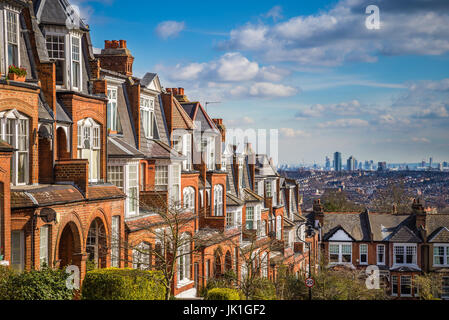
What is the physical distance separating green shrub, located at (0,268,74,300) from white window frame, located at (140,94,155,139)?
54.1 feet

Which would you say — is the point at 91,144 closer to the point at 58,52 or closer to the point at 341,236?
the point at 58,52

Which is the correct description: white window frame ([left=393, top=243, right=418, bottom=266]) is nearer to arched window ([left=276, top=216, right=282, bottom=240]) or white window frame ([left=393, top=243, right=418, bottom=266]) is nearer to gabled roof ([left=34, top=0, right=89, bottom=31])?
arched window ([left=276, top=216, right=282, bottom=240])

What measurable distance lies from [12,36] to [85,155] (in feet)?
19.1

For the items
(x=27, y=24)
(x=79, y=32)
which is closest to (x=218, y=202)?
(x=79, y=32)

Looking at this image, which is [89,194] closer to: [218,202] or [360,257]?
[218,202]

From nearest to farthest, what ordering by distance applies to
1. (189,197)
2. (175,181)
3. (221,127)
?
(175,181)
(189,197)
(221,127)

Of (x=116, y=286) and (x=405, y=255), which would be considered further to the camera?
(x=405, y=255)

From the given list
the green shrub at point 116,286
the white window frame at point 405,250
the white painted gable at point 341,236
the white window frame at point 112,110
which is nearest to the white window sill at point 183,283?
the white window frame at point 112,110

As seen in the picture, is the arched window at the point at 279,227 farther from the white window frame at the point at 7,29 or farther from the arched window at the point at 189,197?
the white window frame at the point at 7,29

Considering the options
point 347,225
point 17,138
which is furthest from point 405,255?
point 17,138

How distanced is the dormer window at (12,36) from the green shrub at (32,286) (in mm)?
8256

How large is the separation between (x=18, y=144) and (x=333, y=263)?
5199 cm

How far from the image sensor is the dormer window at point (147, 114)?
31733 mm

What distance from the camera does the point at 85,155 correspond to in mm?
24406
